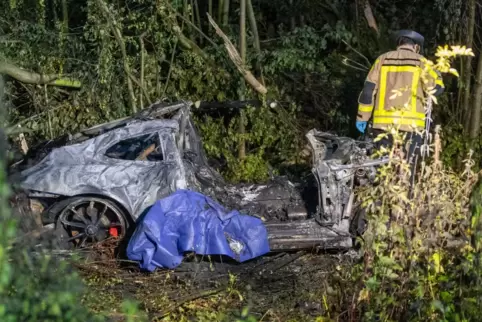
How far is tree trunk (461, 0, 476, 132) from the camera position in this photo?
11.0 metres

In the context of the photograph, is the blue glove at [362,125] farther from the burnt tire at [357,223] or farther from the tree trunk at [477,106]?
the tree trunk at [477,106]

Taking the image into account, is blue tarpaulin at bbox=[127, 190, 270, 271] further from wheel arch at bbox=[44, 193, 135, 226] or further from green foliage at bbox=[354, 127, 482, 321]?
green foliage at bbox=[354, 127, 482, 321]

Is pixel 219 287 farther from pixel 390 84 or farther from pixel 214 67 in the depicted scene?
pixel 214 67

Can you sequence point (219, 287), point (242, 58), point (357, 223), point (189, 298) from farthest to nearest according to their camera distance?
1. point (242, 58)
2. point (357, 223)
3. point (219, 287)
4. point (189, 298)

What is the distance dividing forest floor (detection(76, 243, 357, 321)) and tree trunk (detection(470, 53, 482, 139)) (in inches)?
156

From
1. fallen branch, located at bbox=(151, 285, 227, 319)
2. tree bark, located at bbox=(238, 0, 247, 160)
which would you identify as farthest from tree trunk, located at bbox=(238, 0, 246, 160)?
fallen branch, located at bbox=(151, 285, 227, 319)

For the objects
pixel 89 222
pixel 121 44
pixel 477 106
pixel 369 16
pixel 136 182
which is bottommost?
pixel 89 222

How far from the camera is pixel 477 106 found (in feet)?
35.8

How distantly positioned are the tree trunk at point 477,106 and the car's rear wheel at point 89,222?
527 centimetres

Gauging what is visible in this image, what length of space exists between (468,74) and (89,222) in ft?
18.8

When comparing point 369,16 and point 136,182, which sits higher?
point 369,16

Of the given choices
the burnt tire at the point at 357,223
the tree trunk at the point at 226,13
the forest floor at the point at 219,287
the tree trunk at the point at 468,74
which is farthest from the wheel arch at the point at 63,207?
the tree trunk at the point at 468,74

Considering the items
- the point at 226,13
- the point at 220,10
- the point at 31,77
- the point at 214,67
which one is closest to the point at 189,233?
the point at 214,67

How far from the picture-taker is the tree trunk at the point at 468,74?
36.0ft
